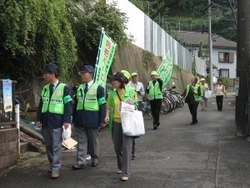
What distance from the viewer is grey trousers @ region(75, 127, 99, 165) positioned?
7.30 metres

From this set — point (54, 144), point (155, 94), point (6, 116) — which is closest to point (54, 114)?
point (54, 144)

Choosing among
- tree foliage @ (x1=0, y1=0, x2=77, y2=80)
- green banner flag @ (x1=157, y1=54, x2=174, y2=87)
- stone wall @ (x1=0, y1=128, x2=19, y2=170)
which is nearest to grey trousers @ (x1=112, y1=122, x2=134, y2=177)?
stone wall @ (x1=0, y1=128, x2=19, y2=170)

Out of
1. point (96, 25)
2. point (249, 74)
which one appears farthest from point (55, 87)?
point (96, 25)

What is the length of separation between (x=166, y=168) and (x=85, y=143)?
60.8 inches

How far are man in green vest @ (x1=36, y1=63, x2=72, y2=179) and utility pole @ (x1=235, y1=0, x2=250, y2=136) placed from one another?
5727 mm

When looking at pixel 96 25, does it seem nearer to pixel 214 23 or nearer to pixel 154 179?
pixel 154 179

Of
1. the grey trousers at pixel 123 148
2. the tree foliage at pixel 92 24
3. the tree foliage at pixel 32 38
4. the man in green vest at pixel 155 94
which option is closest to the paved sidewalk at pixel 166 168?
the grey trousers at pixel 123 148

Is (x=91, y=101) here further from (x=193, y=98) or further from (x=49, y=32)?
(x=193, y=98)

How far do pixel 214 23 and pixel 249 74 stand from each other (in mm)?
55150

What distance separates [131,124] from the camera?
21.2ft

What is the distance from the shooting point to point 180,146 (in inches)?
381

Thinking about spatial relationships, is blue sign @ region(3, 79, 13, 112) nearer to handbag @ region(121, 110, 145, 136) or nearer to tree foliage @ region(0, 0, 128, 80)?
tree foliage @ region(0, 0, 128, 80)

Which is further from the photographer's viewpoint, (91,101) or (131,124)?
(91,101)

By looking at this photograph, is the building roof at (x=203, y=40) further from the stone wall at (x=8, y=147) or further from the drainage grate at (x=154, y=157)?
the stone wall at (x=8, y=147)
